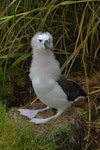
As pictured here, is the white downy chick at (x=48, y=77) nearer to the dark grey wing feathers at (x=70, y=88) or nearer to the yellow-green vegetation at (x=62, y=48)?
the dark grey wing feathers at (x=70, y=88)

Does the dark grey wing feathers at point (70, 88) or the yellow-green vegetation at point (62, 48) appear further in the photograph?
the yellow-green vegetation at point (62, 48)

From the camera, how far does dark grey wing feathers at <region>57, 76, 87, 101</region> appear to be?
102 inches

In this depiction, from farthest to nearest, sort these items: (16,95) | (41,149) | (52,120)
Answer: (16,95), (52,120), (41,149)

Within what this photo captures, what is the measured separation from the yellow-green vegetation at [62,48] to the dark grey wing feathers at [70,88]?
5.5 inches

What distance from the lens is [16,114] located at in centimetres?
277

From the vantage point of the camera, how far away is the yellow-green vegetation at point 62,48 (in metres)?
2.78

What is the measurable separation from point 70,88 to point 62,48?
2.09 ft

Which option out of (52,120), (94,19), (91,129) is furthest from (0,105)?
(94,19)

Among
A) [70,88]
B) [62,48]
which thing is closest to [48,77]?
[70,88]

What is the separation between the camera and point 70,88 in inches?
104

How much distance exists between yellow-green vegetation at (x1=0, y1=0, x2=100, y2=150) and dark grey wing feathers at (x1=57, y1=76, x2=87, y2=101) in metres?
0.14

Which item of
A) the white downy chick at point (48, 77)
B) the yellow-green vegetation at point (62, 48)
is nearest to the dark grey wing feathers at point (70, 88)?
the white downy chick at point (48, 77)

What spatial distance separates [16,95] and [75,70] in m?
0.41

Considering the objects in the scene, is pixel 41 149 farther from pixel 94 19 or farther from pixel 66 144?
pixel 94 19
